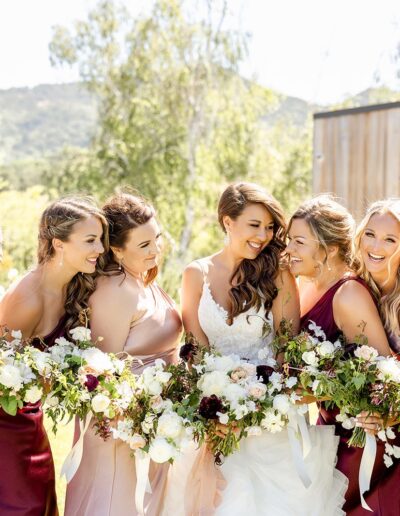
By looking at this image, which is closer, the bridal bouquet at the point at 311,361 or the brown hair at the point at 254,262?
the bridal bouquet at the point at 311,361

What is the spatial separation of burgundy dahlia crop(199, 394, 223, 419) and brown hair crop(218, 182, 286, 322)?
985 mm

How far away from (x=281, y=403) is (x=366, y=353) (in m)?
0.57

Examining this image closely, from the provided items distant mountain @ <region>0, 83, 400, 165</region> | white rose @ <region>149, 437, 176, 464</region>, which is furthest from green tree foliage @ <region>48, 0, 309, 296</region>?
distant mountain @ <region>0, 83, 400, 165</region>

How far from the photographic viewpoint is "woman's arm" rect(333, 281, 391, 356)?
15.9ft

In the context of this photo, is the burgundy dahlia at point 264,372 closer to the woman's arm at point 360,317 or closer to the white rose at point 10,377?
the woman's arm at point 360,317

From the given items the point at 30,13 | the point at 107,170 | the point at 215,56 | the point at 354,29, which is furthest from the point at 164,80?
the point at 30,13

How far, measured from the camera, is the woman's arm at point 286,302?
5199mm

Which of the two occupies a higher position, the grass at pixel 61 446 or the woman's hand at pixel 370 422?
the woman's hand at pixel 370 422

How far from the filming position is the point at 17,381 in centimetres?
435

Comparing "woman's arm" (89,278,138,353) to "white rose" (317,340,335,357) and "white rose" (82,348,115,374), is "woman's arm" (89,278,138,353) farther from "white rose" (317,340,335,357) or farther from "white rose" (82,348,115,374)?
"white rose" (317,340,335,357)

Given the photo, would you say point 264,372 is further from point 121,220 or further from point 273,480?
point 121,220

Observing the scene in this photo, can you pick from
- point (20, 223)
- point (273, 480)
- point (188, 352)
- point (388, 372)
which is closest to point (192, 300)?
point (188, 352)

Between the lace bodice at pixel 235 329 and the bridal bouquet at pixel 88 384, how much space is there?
92 cm

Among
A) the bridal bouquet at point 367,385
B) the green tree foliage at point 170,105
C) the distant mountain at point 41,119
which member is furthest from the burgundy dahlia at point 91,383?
the distant mountain at point 41,119
